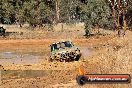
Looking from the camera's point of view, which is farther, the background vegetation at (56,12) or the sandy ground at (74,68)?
the background vegetation at (56,12)

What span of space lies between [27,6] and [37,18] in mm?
6382

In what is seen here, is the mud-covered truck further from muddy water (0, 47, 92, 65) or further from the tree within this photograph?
the tree

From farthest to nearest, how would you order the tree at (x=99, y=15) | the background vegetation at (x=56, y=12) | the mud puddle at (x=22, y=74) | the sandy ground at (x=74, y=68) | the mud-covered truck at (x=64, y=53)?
the background vegetation at (x=56, y=12), the tree at (x=99, y=15), the mud-covered truck at (x=64, y=53), the mud puddle at (x=22, y=74), the sandy ground at (x=74, y=68)

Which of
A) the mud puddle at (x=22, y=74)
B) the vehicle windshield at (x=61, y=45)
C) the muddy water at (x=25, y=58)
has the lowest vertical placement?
the muddy water at (x=25, y=58)

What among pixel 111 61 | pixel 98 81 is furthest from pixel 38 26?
pixel 98 81

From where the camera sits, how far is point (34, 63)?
29094 mm

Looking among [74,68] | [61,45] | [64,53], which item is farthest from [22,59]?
[74,68]

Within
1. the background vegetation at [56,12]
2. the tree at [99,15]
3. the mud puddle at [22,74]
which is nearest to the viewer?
the mud puddle at [22,74]

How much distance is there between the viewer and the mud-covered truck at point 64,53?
28062 mm

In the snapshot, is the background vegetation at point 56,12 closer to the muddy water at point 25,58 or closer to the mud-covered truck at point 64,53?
the muddy water at point 25,58

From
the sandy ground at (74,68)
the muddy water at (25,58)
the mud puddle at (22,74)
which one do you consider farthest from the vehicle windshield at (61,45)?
the mud puddle at (22,74)

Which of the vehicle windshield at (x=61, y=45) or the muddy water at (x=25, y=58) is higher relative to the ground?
the vehicle windshield at (x=61, y=45)

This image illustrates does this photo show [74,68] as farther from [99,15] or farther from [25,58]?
[99,15]

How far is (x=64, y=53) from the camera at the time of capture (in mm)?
28000
